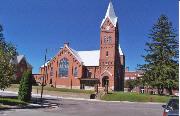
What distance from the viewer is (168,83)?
202ft

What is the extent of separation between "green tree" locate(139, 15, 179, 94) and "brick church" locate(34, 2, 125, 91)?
44.0ft

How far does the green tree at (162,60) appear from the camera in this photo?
62750 millimetres

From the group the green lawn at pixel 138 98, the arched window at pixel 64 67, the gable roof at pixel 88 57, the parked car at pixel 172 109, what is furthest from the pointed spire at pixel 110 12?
the parked car at pixel 172 109

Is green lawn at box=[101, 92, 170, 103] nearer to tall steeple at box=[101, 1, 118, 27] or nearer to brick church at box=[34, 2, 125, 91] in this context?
brick church at box=[34, 2, 125, 91]

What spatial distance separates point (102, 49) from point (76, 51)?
34.0 ft

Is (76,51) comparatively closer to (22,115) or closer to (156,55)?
(156,55)

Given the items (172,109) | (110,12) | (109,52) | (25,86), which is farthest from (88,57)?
(172,109)

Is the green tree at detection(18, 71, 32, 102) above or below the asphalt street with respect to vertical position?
above

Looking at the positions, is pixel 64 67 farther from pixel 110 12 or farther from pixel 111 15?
pixel 110 12

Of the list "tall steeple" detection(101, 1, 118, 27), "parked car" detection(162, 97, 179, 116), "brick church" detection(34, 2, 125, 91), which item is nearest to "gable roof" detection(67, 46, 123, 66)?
"brick church" detection(34, 2, 125, 91)

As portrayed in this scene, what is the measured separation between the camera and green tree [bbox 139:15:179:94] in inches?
2470

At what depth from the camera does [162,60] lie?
2594 inches

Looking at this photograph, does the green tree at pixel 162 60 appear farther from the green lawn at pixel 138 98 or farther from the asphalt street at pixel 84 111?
the asphalt street at pixel 84 111

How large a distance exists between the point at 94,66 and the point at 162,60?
21934 mm
